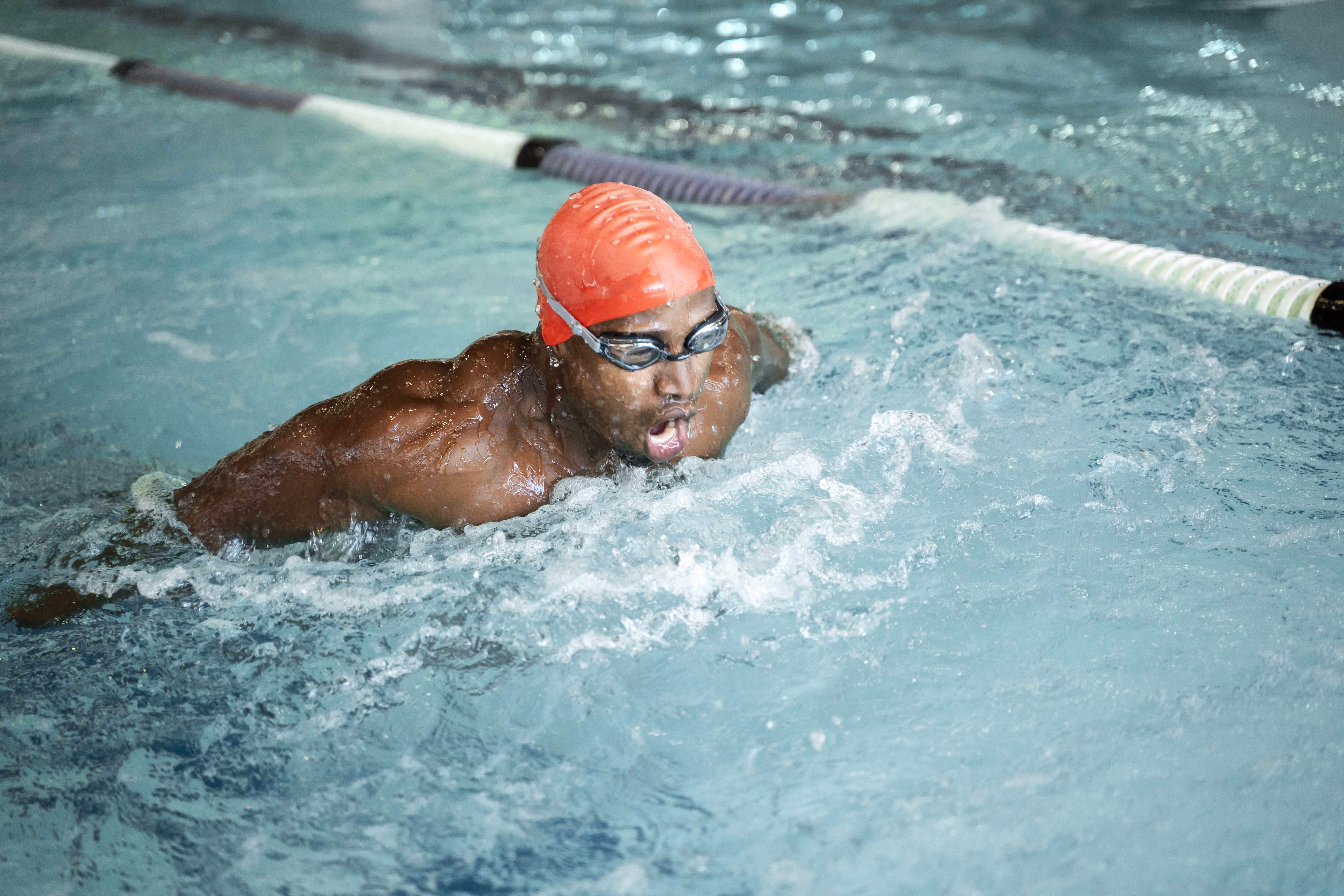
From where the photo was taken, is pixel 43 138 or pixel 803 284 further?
pixel 43 138

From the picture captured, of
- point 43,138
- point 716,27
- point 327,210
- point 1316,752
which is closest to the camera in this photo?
point 1316,752

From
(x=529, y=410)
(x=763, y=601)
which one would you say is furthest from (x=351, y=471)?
(x=763, y=601)

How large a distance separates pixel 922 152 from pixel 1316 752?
4.76 m

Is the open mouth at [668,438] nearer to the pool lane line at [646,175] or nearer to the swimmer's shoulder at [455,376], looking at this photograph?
the swimmer's shoulder at [455,376]

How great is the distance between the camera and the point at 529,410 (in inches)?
101

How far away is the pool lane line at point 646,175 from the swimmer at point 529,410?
259 cm

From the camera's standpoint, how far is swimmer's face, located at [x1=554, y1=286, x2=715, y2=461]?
2295 mm

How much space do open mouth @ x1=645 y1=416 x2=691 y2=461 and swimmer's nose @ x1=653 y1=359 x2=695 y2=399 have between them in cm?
10

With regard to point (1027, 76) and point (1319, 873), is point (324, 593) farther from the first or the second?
point (1027, 76)

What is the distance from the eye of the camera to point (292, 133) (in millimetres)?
7203

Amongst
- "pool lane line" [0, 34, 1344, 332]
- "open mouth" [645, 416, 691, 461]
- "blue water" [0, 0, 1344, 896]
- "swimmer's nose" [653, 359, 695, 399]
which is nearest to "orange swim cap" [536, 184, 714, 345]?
"swimmer's nose" [653, 359, 695, 399]

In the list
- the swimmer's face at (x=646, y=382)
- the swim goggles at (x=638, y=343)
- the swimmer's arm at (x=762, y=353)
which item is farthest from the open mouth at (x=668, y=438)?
the swimmer's arm at (x=762, y=353)

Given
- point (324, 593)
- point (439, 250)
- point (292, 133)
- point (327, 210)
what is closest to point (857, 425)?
point (324, 593)

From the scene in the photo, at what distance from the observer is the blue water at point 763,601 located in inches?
79.4
